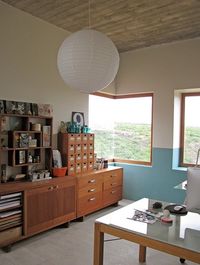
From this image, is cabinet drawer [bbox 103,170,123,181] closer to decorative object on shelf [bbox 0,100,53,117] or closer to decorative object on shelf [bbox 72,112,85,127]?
decorative object on shelf [bbox 72,112,85,127]

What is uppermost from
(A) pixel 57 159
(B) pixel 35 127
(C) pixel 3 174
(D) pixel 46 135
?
(B) pixel 35 127

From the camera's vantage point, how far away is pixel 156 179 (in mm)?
4473

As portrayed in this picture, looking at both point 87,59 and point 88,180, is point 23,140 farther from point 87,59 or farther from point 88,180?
point 87,59

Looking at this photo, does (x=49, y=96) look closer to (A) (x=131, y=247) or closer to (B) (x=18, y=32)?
(B) (x=18, y=32)

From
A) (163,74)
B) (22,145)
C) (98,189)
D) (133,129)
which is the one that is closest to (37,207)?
(22,145)

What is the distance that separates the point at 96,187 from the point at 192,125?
206cm

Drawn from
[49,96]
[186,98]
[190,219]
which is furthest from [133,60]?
[190,219]

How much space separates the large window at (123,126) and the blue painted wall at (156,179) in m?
0.22

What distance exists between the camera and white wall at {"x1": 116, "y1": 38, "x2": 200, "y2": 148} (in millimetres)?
4105

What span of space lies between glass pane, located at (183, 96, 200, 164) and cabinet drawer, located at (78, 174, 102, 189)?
5.54ft

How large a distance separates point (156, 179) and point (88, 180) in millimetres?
1426

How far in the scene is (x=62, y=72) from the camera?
1920mm

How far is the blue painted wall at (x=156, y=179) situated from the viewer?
426cm

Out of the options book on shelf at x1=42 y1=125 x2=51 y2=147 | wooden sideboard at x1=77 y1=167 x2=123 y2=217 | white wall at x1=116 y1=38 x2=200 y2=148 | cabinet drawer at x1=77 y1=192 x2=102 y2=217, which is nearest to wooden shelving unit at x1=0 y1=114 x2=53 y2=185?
book on shelf at x1=42 y1=125 x2=51 y2=147
